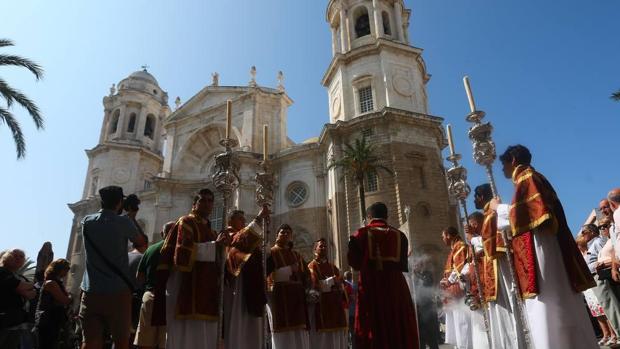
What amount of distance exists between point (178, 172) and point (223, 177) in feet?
99.9

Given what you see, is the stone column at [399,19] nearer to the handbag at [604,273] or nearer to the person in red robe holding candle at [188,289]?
the handbag at [604,273]

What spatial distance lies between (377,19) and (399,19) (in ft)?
7.46

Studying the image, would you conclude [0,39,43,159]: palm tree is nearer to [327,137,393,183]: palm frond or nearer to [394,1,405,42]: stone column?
[327,137,393,183]: palm frond

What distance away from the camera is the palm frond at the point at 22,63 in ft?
46.6

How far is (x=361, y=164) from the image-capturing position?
2256cm

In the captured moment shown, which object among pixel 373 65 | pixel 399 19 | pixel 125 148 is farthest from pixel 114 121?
pixel 399 19

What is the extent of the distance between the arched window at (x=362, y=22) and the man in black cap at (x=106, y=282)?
28739 mm

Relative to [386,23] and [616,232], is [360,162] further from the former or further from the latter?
[616,232]

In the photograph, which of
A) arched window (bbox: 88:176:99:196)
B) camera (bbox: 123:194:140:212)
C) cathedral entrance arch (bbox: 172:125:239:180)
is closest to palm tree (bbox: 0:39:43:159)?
camera (bbox: 123:194:140:212)

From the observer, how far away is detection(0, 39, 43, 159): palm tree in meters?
14.2

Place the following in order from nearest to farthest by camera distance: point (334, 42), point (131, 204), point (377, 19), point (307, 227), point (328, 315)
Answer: point (131, 204) < point (328, 315) < point (307, 227) < point (377, 19) < point (334, 42)

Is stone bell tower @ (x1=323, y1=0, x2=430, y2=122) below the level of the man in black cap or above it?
above

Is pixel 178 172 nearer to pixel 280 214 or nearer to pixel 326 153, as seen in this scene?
pixel 280 214

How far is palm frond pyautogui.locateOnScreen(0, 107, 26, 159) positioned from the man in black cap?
12731 millimetres
